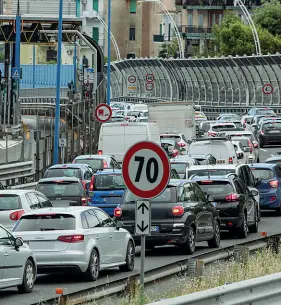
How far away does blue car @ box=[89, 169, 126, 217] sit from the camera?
31938 mm

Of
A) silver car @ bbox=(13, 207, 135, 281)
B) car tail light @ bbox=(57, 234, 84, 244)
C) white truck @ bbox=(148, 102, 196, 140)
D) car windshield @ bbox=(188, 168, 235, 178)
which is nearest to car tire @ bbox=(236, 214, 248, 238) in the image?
car windshield @ bbox=(188, 168, 235, 178)

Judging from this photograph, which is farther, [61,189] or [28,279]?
[61,189]

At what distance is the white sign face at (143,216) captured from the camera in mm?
14828

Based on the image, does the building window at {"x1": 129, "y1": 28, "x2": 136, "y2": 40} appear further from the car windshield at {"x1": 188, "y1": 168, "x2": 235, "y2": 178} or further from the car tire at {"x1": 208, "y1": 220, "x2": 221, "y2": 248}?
the car tire at {"x1": 208, "y1": 220, "x2": 221, "y2": 248}

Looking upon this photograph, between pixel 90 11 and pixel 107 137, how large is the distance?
116301 millimetres

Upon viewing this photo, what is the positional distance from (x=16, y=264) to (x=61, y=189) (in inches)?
549

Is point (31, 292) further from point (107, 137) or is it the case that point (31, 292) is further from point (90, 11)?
point (90, 11)

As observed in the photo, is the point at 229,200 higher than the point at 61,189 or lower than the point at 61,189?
higher

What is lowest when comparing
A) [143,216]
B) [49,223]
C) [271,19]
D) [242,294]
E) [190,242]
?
[190,242]

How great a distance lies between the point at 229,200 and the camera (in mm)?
28078

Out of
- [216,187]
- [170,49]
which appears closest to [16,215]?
[216,187]

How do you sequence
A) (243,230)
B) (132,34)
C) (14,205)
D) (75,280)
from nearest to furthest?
(75,280), (14,205), (243,230), (132,34)

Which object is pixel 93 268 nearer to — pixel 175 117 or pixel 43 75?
pixel 175 117

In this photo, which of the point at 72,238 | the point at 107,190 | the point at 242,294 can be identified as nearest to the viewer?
the point at 242,294
